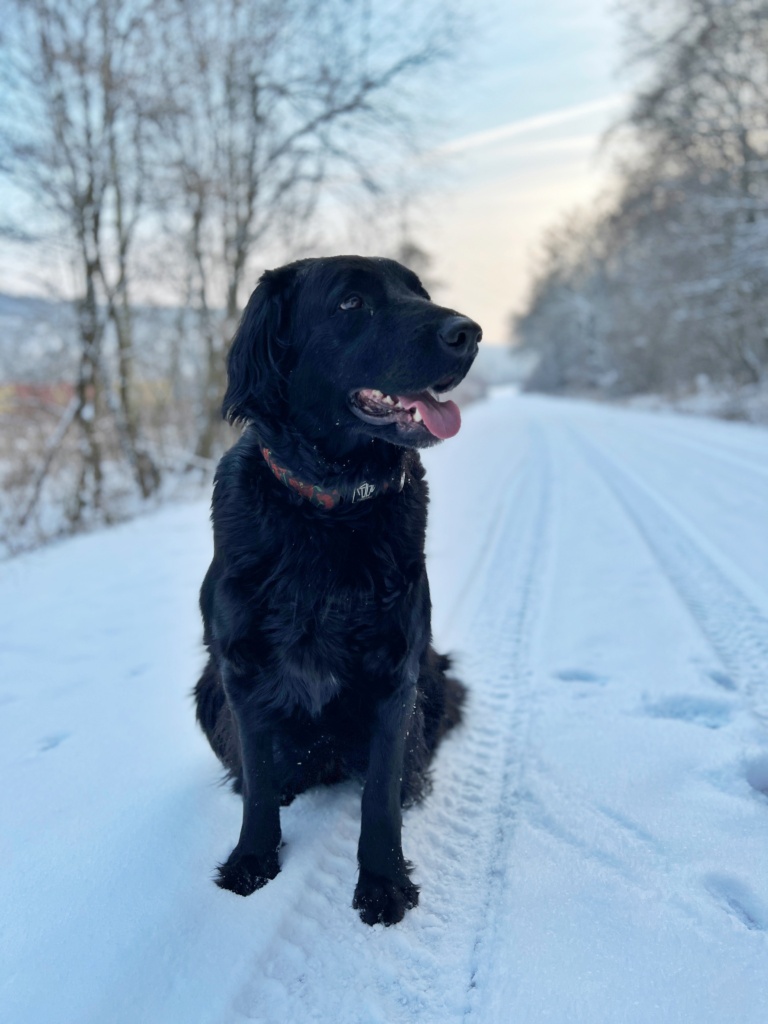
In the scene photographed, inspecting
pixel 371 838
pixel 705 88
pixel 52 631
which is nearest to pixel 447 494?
pixel 52 631

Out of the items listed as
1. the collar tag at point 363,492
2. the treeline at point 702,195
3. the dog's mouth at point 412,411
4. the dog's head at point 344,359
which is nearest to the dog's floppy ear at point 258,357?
the dog's head at point 344,359

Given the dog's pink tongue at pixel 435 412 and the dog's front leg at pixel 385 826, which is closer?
the dog's front leg at pixel 385 826

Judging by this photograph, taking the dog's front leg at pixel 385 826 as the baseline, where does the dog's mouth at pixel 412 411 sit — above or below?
above

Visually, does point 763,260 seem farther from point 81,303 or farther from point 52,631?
point 52,631

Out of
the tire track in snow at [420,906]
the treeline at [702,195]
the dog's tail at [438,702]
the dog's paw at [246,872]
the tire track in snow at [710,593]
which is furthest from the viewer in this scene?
the treeline at [702,195]

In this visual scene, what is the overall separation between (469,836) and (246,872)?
24.8 inches

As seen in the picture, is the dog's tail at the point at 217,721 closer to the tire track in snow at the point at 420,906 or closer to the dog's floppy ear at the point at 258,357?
the tire track in snow at the point at 420,906

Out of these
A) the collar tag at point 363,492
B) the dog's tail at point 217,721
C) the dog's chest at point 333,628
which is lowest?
the dog's tail at point 217,721

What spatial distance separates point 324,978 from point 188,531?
17.4 ft

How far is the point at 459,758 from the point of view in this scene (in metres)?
2.33

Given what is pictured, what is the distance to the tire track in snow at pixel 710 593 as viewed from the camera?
2711 millimetres

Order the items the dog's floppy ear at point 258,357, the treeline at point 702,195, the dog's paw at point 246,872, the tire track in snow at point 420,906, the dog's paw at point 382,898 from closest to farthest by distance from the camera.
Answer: the tire track in snow at point 420,906 < the dog's paw at point 382,898 < the dog's paw at point 246,872 < the dog's floppy ear at point 258,357 < the treeline at point 702,195

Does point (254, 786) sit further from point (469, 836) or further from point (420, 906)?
point (469, 836)

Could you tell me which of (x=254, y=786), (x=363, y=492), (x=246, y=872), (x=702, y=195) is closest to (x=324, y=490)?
(x=363, y=492)
